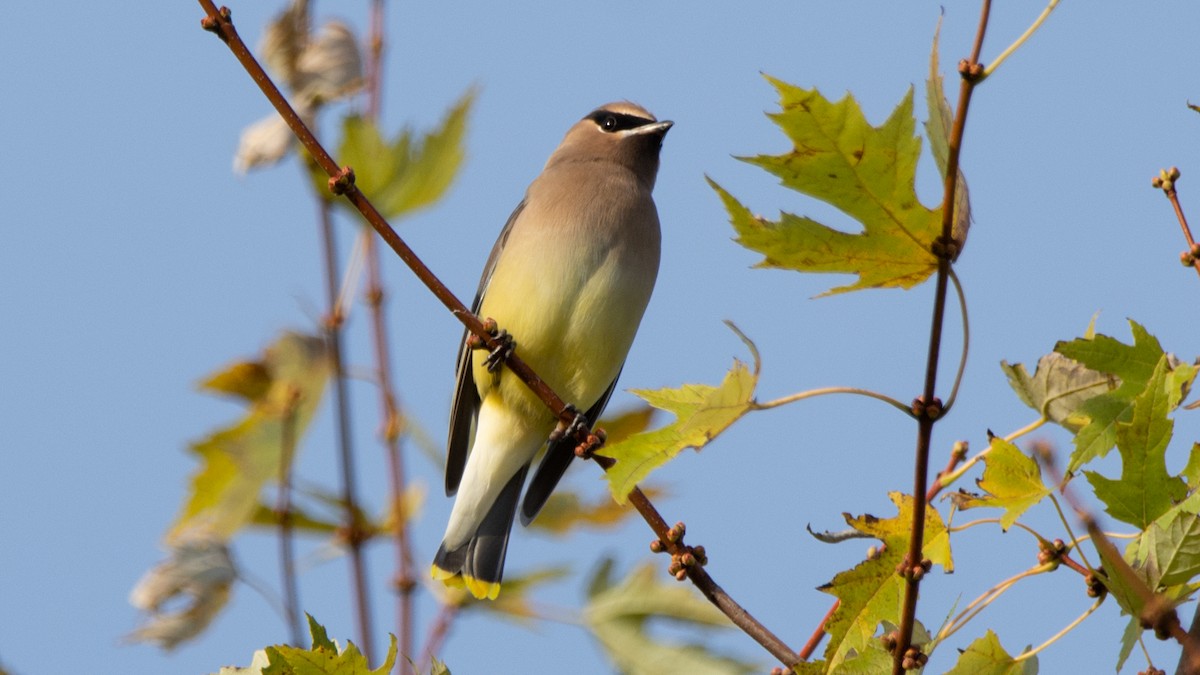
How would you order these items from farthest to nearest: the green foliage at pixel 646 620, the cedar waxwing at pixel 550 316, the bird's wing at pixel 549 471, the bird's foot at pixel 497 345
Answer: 1. the bird's wing at pixel 549 471
2. the cedar waxwing at pixel 550 316
3. the bird's foot at pixel 497 345
4. the green foliage at pixel 646 620

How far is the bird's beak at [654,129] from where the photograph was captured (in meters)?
5.32

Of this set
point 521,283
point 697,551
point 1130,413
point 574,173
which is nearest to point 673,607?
point 697,551

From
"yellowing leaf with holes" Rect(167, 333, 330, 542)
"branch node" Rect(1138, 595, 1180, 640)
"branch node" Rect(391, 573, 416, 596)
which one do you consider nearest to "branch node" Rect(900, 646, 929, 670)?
"branch node" Rect(1138, 595, 1180, 640)

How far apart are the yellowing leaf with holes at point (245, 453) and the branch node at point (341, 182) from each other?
54 cm

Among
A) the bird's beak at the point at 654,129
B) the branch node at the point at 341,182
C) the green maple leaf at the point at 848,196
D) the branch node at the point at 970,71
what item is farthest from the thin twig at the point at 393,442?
the bird's beak at the point at 654,129

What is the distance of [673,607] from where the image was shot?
3154mm

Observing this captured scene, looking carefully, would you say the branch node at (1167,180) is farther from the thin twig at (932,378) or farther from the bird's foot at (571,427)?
the bird's foot at (571,427)

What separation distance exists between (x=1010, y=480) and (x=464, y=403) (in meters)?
3.26

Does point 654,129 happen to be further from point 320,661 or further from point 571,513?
point 320,661

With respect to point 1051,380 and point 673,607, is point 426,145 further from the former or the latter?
point 1051,380

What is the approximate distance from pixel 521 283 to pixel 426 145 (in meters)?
1.46

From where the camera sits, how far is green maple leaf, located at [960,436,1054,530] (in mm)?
1982

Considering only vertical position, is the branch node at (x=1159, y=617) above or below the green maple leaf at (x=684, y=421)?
below

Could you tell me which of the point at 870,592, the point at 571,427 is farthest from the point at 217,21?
the point at 571,427
